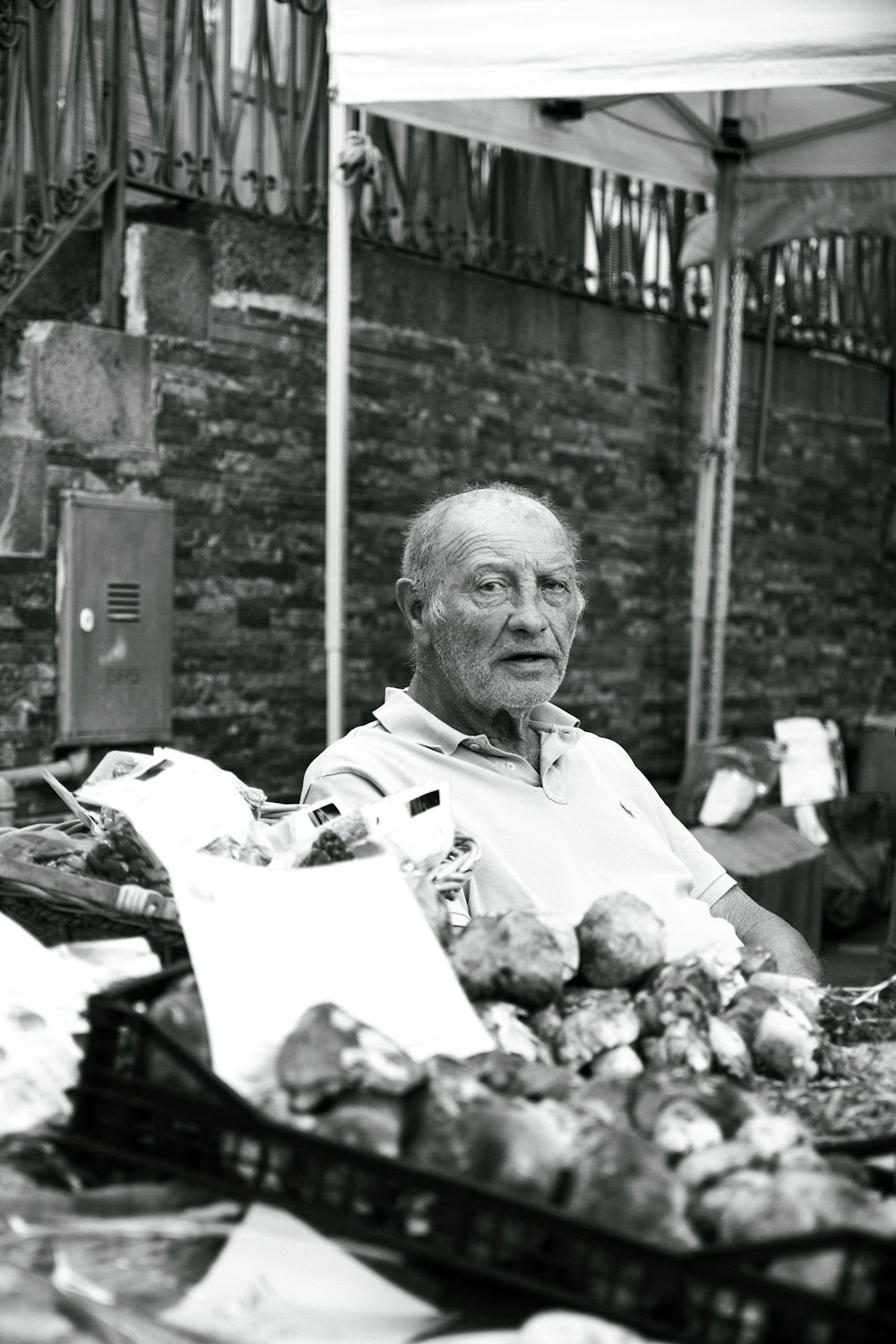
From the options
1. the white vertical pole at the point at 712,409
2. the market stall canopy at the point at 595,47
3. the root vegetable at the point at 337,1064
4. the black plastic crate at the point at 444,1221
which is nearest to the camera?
the black plastic crate at the point at 444,1221

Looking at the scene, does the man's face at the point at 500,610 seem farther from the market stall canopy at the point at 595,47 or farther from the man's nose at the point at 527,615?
the market stall canopy at the point at 595,47

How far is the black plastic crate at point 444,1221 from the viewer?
0.92 metres

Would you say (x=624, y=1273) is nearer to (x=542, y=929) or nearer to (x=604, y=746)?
(x=542, y=929)

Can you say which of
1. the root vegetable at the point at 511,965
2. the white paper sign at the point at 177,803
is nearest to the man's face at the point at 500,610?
the white paper sign at the point at 177,803

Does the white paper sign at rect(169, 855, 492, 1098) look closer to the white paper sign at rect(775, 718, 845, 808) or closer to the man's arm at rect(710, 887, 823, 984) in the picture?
the man's arm at rect(710, 887, 823, 984)

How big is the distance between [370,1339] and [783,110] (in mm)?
5779

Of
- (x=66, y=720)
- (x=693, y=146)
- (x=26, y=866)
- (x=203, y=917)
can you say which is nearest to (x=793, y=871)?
(x=66, y=720)

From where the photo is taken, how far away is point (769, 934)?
8.59 feet

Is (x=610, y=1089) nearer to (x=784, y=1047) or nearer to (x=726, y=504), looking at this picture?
(x=784, y=1047)

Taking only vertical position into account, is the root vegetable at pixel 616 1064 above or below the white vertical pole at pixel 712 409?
below

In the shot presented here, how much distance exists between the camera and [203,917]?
136 centimetres

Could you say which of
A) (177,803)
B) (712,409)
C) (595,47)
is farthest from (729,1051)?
(712,409)

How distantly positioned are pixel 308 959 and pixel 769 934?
1.45 metres

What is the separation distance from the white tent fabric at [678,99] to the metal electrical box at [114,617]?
85 cm
